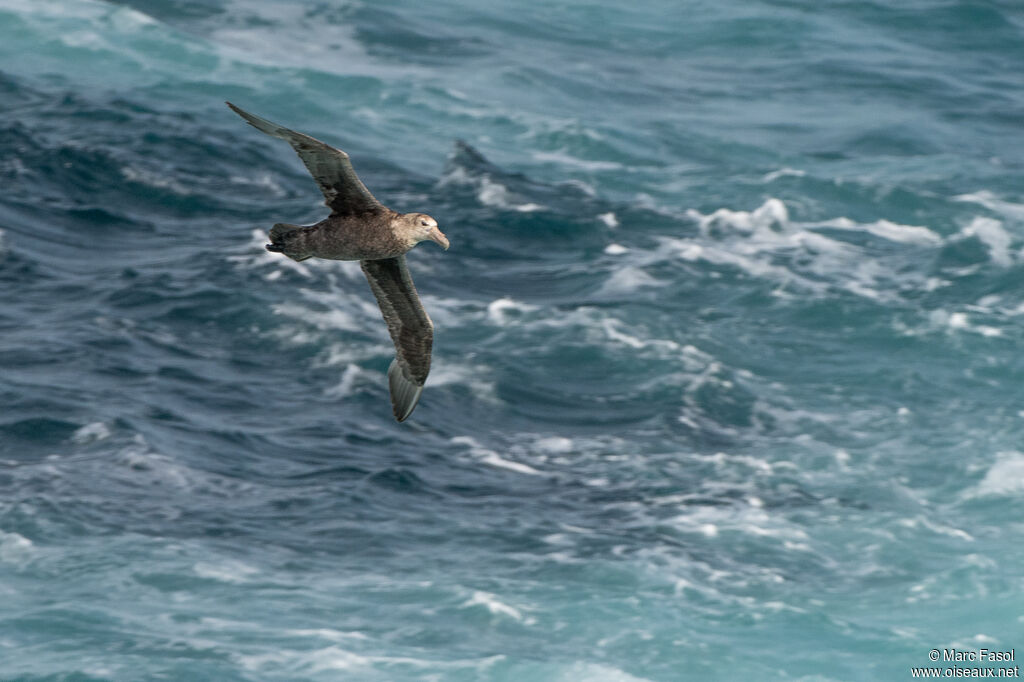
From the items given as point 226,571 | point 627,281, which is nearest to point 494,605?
point 226,571

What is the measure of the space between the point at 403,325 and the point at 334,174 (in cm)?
310

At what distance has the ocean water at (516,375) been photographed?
23422mm

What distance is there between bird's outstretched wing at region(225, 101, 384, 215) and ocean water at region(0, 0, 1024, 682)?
32.0ft

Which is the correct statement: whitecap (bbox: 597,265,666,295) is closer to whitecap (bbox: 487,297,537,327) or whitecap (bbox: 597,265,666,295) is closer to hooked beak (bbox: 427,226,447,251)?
whitecap (bbox: 487,297,537,327)

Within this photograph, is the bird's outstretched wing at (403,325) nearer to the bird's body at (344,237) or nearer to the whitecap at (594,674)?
the bird's body at (344,237)

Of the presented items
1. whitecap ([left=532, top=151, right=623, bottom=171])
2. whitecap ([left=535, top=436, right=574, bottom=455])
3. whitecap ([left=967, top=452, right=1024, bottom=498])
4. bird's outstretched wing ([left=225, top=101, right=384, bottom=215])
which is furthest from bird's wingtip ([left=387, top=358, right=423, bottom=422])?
whitecap ([left=532, top=151, right=623, bottom=171])

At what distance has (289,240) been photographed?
578 inches

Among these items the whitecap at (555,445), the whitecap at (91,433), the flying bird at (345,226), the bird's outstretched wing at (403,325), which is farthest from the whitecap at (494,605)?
the flying bird at (345,226)

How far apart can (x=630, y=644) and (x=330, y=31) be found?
108ft

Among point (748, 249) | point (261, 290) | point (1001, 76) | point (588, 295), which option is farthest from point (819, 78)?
point (261, 290)

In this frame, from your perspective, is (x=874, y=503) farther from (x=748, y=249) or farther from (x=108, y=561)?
(x=108, y=561)

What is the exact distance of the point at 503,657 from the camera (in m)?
22.7

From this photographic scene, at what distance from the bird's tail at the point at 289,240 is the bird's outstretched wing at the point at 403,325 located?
3.40 feet

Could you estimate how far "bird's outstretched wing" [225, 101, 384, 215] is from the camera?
1361 centimetres
